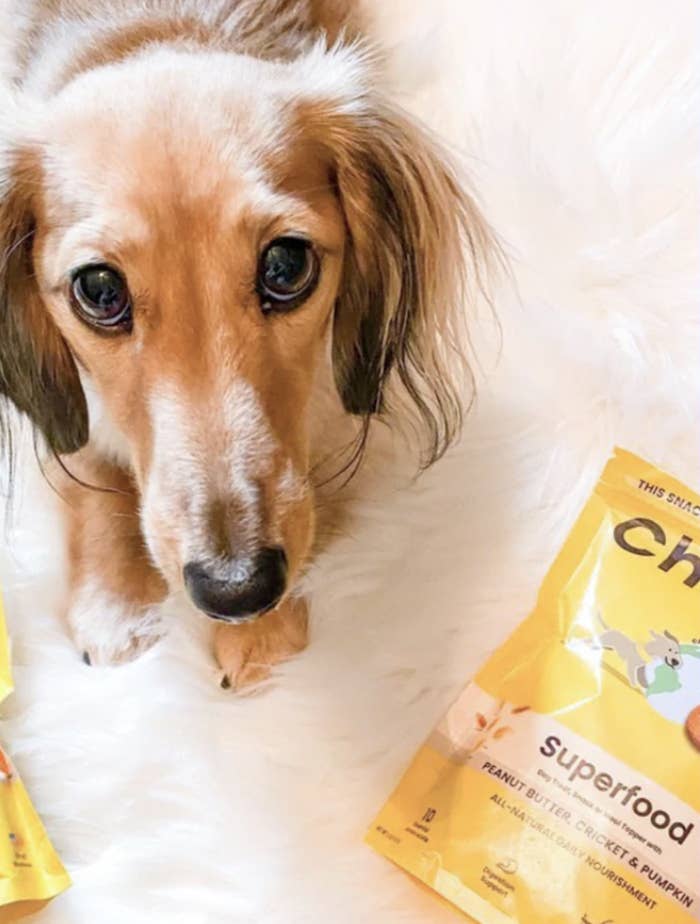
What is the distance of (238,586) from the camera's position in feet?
3.41

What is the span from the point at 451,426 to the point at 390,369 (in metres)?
0.16

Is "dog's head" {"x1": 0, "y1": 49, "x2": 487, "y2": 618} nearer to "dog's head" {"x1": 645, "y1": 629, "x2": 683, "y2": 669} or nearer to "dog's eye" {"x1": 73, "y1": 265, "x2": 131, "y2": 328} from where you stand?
"dog's eye" {"x1": 73, "y1": 265, "x2": 131, "y2": 328}

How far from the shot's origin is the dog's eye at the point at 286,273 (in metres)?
1.08

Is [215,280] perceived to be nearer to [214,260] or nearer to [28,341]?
[214,260]

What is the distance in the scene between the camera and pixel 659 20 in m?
1.65

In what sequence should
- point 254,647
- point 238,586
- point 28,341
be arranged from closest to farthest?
1. point 238,586
2. point 28,341
3. point 254,647

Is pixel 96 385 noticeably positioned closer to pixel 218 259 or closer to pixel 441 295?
pixel 218 259

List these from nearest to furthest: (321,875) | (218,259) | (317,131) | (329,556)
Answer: (218,259), (317,131), (321,875), (329,556)

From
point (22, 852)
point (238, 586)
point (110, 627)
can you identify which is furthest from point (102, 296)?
point (22, 852)

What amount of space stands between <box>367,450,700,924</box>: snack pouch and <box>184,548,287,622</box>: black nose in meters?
0.38

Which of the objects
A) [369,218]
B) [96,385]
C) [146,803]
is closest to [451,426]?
[369,218]

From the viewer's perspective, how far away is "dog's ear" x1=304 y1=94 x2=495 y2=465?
3.95 feet

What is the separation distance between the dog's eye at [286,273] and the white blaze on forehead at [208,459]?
0.31 ft

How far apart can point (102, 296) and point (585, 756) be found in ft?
2.34
